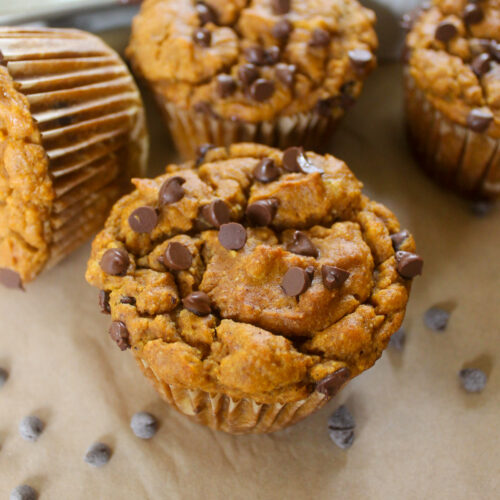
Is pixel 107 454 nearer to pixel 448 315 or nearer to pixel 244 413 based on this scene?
pixel 244 413

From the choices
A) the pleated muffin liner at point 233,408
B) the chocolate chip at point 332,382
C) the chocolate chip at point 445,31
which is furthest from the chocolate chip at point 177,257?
the chocolate chip at point 445,31

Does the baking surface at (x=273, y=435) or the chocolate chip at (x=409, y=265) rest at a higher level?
the chocolate chip at (x=409, y=265)

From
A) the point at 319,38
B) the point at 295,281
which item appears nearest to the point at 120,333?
the point at 295,281

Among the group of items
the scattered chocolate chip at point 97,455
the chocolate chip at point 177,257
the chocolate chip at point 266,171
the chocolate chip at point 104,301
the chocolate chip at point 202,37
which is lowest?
the scattered chocolate chip at point 97,455

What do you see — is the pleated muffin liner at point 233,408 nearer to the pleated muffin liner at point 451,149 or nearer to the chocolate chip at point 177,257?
the chocolate chip at point 177,257

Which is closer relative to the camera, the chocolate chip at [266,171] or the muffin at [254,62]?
the chocolate chip at [266,171]

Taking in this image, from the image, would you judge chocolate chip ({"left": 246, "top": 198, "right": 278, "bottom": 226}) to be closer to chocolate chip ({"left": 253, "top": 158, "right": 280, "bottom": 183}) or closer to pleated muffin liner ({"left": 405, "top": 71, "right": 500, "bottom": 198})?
chocolate chip ({"left": 253, "top": 158, "right": 280, "bottom": 183})

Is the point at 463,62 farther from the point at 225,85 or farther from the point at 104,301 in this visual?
the point at 104,301

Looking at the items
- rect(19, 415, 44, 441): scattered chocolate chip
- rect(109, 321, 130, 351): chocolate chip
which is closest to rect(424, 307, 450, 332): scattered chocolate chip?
rect(109, 321, 130, 351): chocolate chip
